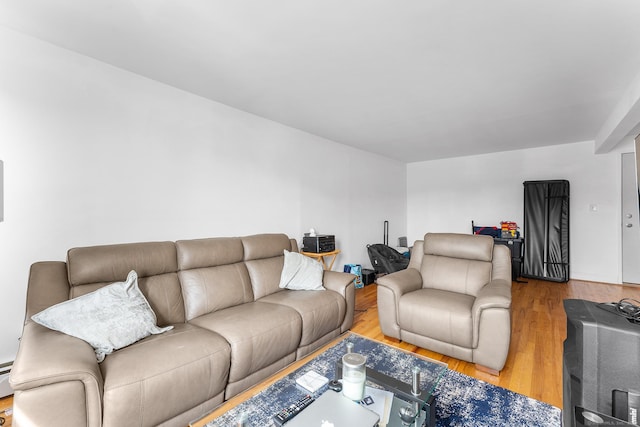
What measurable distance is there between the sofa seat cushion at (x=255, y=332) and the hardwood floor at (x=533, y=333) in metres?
0.98

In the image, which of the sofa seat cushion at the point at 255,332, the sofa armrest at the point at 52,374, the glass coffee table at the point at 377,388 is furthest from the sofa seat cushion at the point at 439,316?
the sofa armrest at the point at 52,374

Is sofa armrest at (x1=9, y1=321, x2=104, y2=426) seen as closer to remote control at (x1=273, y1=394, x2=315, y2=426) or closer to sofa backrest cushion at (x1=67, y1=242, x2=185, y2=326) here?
sofa backrest cushion at (x1=67, y1=242, x2=185, y2=326)

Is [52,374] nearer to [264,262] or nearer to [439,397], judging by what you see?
[264,262]

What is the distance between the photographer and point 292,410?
3.91 ft

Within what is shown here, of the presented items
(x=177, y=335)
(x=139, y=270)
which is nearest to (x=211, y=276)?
(x=139, y=270)

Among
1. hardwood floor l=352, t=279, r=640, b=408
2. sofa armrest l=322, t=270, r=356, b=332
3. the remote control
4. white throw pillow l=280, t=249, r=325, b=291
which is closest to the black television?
hardwood floor l=352, t=279, r=640, b=408

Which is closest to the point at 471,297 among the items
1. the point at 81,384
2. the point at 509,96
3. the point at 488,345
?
the point at 488,345

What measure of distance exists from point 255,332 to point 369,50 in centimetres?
220

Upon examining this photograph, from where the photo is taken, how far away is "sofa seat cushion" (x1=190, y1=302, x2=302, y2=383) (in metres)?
1.80

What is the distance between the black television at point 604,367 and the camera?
1.11 meters

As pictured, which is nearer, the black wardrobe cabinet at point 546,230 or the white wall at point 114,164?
the white wall at point 114,164

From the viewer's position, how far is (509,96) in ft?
9.56

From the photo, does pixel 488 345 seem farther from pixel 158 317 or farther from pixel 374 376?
pixel 158 317

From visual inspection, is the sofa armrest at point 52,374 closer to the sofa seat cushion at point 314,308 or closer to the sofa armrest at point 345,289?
the sofa seat cushion at point 314,308
